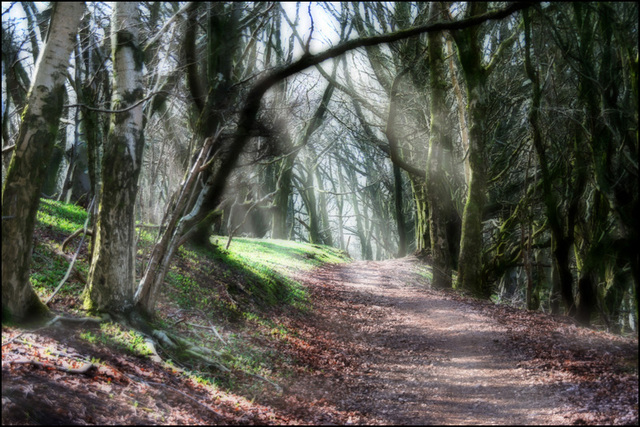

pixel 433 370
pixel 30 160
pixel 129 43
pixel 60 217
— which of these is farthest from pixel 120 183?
pixel 433 370

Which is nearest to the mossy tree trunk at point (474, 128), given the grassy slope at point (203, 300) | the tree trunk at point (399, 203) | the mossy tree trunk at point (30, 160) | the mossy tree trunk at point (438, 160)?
the mossy tree trunk at point (438, 160)

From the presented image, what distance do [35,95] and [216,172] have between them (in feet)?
10.9

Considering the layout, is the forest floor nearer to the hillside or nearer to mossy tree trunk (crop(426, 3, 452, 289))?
the hillside

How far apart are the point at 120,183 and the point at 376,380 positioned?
4519 millimetres

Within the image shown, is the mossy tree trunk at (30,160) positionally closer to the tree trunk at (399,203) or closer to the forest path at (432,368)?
the forest path at (432,368)

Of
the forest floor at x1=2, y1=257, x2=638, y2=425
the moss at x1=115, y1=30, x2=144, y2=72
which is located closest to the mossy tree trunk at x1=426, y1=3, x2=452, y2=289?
the forest floor at x1=2, y1=257, x2=638, y2=425

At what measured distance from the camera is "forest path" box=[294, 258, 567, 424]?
544cm

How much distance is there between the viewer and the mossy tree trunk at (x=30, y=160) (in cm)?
522

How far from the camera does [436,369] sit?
7184 millimetres

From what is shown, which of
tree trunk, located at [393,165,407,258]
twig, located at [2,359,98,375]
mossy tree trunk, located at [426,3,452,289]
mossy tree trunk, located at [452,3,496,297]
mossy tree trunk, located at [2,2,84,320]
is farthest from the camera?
tree trunk, located at [393,165,407,258]

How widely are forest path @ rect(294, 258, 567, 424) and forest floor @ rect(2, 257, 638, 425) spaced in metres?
0.02

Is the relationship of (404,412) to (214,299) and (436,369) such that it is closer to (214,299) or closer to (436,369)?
(436,369)

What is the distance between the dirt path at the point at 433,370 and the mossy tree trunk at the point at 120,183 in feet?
10.5

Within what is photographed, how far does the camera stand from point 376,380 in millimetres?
6969
